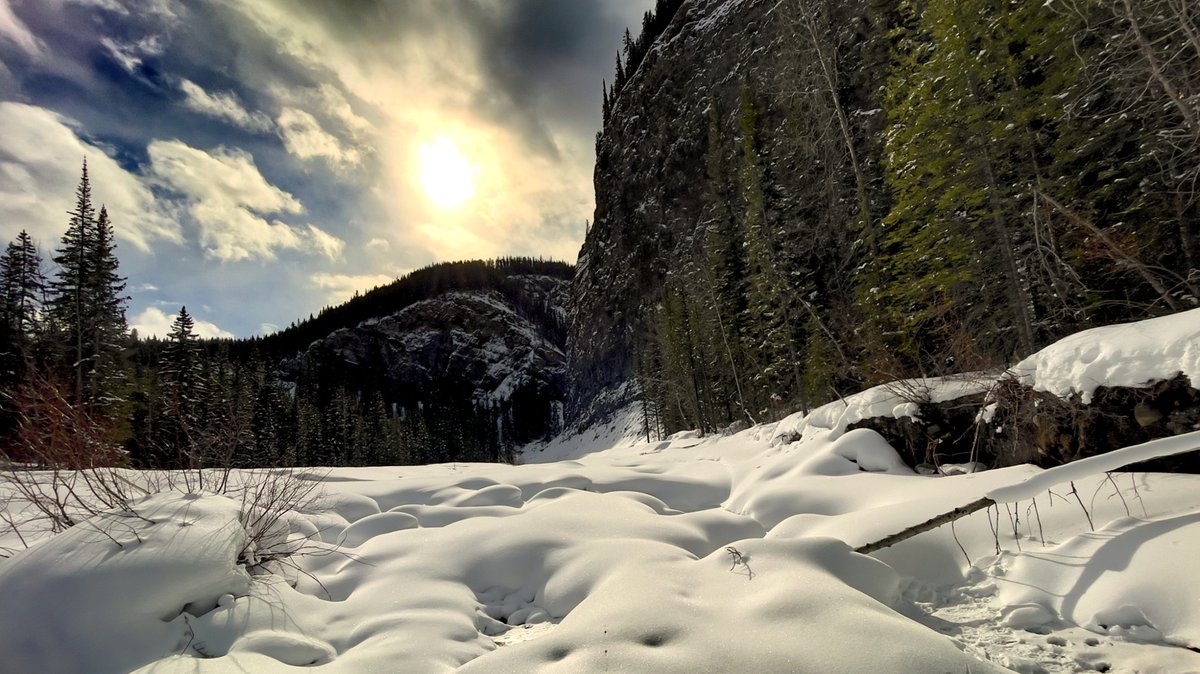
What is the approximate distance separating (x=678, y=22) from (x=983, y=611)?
7684cm

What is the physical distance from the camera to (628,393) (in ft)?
208

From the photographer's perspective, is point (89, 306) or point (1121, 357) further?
point (89, 306)

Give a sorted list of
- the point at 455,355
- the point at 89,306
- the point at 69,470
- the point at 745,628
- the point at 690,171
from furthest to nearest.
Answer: the point at 455,355 < the point at 690,171 < the point at 89,306 < the point at 69,470 < the point at 745,628

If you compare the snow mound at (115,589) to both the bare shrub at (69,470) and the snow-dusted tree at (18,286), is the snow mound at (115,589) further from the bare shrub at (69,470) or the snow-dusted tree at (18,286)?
the snow-dusted tree at (18,286)

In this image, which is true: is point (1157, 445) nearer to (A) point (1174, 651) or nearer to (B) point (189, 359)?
(A) point (1174, 651)

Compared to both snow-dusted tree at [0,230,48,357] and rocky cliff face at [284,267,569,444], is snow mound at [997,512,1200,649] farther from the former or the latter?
rocky cliff face at [284,267,569,444]

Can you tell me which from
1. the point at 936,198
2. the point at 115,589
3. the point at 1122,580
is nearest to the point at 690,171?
the point at 936,198

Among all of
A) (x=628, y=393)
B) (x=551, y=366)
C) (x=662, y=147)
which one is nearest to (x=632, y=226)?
(x=662, y=147)

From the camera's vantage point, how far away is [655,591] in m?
3.06

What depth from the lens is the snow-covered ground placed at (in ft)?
8.09

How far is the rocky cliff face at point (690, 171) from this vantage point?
28516 millimetres

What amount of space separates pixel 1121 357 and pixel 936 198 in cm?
1052

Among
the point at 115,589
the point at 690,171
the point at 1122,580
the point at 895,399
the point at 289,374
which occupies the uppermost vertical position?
the point at 690,171

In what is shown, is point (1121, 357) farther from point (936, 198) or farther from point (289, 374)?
point (289, 374)
